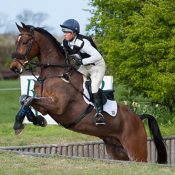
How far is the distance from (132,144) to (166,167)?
1.71m

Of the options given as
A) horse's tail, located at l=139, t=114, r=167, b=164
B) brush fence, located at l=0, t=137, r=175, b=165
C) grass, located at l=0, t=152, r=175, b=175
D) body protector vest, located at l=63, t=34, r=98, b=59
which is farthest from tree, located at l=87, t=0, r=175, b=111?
grass, located at l=0, t=152, r=175, b=175

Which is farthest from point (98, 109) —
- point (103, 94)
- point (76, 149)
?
point (76, 149)

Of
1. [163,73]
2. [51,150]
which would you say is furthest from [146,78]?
[51,150]

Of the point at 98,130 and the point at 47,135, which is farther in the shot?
the point at 47,135

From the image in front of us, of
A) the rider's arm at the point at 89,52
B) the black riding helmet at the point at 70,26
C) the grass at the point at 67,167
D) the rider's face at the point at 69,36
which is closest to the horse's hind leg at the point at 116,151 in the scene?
the grass at the point at 67,167

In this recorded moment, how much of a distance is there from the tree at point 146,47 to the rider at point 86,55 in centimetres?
435

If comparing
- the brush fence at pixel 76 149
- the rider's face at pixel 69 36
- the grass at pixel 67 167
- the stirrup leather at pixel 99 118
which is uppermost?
the rider's face at pixel 69 36

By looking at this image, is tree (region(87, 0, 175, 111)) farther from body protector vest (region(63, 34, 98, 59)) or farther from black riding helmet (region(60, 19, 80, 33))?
black riding helmet (region(60, 19, 80, 33))

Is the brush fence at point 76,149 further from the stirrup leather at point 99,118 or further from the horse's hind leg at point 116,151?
the stirrup leather at point 99,118

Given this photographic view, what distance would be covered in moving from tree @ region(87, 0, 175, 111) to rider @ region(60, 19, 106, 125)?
4.35 meters

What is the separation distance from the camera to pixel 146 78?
10617 mm

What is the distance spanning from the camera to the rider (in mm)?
5547

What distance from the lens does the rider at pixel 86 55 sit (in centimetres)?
555

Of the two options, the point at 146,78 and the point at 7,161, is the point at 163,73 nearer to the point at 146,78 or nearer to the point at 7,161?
the point at 146,78
